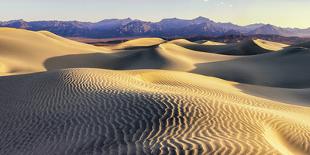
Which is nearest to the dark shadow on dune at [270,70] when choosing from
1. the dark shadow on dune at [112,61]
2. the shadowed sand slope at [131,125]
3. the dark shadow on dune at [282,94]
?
the dark shadow on dune at [112,61]

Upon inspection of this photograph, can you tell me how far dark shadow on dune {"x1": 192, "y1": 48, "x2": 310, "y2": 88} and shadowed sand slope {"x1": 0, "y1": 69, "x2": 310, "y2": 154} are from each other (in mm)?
14685

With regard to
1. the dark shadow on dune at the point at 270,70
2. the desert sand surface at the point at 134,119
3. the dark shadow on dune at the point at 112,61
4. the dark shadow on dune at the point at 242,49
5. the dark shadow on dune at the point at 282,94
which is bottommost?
the dark shadow on dune at the point at 242,49

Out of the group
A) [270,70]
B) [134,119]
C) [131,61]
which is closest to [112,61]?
[131,61]

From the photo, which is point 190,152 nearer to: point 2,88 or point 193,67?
point 2,88

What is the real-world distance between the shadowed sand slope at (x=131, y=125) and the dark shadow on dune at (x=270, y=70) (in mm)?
14685

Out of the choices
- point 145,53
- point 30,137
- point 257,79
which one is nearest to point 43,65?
point 145,53

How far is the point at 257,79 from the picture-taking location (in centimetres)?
2892

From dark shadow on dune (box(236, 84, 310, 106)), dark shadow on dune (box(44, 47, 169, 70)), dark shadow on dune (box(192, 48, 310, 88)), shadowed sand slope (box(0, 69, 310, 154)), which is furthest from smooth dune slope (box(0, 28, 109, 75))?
shadowed sand slope (box(0, 69, 310, 154))

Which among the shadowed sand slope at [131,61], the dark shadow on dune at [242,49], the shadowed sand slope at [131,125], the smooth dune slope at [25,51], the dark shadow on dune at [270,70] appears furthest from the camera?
the dark shadow on dune at [242,49]

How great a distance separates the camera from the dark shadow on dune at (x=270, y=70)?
28.2m

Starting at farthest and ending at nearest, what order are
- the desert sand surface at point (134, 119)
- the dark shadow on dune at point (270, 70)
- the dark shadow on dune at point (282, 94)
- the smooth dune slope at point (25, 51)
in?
the smooth dune slope at point (25, 51) → the dark shadow on dune at point (270, 70) → the dark shadow on dune at point (282, 94) → the desert sand surface at point (134, 119)

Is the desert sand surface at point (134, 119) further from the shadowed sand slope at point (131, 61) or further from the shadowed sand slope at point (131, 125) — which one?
the shadowed sand slope at point (131, 61)

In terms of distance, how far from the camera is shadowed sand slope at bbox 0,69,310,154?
7.41 metres

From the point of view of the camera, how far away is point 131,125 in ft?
29.0
